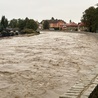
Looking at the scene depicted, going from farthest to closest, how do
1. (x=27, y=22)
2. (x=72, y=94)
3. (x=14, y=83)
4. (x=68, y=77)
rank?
1. (x=27, y=22)
2. (x=68, y=77)
3. (x=14, y=83)
4. (x=72, y=94)

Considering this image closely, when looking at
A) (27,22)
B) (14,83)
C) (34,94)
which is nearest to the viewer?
(34,94)

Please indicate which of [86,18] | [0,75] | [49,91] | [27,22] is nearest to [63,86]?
[49,91]

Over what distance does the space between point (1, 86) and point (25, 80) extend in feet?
5.31

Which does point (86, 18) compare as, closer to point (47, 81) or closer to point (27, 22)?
point (27, 22)

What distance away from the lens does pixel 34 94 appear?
1059cm

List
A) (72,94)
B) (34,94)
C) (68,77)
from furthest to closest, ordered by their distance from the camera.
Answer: (68,77) < (34,94) < (72,94)

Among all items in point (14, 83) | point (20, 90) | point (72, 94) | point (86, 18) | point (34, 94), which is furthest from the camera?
point (86, 18)

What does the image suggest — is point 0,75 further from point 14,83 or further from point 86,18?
point 86,18

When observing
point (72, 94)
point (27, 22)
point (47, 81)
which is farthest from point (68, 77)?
point (27, 22)

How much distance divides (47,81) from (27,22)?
402ft

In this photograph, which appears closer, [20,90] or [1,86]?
[20,90]

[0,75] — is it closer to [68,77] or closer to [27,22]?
[68,77]

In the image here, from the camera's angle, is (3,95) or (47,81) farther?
(47,81)

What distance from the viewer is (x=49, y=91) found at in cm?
1123
